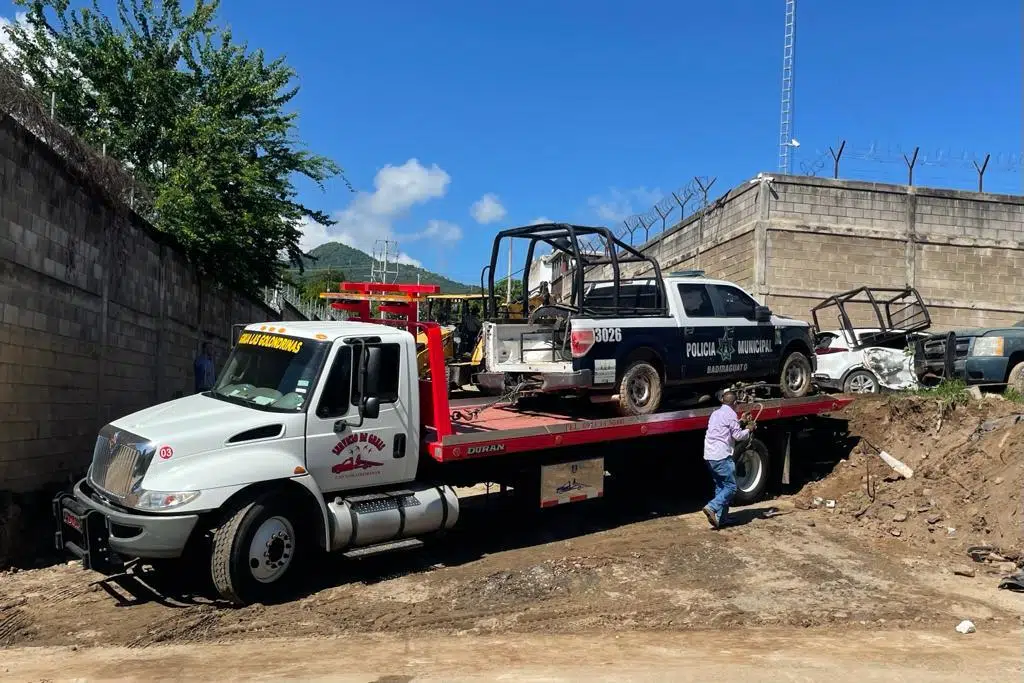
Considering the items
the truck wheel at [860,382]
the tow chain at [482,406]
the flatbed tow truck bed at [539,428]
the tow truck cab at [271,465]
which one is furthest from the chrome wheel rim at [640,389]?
the truck wheel at [860,382]

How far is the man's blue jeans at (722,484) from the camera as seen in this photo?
28.6 ft

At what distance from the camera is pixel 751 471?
33.4ft

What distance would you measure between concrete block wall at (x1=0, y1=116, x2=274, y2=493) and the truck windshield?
9.05ft

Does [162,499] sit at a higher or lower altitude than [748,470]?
higher

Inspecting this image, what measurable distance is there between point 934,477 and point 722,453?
2991 millimetres

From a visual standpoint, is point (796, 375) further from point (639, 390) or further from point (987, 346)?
point (987, 346)

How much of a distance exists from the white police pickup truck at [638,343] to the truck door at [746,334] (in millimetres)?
14

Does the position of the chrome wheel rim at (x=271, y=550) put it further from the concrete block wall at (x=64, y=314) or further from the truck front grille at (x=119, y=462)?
the concrete block wall at (x=64, y=314)

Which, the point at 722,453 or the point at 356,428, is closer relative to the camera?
the point at 356,428

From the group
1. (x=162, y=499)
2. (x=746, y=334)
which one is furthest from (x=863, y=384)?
(x=162, y=499)

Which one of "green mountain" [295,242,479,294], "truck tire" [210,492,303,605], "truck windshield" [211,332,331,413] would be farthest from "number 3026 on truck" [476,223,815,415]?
"green mountain" [295,242,479,294]

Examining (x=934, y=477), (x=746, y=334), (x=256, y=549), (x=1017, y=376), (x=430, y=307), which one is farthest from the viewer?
(x=430, y=307)

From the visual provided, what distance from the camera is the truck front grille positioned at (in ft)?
19.1

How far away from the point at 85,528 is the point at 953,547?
8.51m
